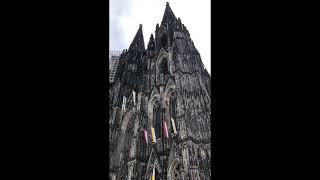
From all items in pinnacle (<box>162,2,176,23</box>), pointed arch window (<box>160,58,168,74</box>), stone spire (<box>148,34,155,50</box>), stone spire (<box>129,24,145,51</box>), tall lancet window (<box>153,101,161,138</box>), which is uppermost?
pinnacle (<box>162,2,176,23</box>)

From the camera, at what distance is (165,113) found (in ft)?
66.6

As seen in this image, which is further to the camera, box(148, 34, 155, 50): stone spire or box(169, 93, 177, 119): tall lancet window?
box(148, 34, 155, 50): stone spire

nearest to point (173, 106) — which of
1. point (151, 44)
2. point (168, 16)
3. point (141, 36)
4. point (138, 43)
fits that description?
point (151, 44)

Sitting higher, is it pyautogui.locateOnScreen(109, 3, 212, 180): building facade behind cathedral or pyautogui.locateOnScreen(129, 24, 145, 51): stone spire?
pyautogui.locateOnScreen(129, 24, 145, 51): stone spire

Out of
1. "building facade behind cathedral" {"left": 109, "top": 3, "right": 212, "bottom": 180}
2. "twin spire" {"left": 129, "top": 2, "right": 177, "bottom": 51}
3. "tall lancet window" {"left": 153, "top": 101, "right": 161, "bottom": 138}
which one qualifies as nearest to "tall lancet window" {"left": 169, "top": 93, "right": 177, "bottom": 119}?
"building facade behind cathedral" {"left": 109, "top": 3, "right": 212, "bottom": 180}

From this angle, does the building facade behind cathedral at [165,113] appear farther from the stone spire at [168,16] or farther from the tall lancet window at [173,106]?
the stone spire at [168,16]

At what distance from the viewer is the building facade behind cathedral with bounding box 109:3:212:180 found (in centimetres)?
1557

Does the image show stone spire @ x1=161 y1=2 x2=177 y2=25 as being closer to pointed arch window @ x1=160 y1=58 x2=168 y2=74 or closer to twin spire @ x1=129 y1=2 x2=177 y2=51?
twin spire @ x1=129 y1=2 x2=177 y2=51

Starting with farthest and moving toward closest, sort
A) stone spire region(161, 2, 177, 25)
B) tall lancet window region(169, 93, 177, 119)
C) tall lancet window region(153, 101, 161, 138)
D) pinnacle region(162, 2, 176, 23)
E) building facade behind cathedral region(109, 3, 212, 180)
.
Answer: pinnacle region(162, 2, 176, 23) < stone spire region(161, 2, 177, 25) < tall lancet window region(153, 101, 161, 138) < tall lancet window region(169, 93, 177, 119) < building facade behind cathedral region(109, 3, 212, 180)

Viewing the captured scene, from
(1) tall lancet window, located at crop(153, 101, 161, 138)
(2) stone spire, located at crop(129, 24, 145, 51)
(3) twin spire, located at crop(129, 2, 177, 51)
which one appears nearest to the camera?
(1) tall lancet window, located at crop(153, 101, 161, 138)

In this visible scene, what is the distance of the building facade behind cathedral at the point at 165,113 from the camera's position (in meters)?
15.6
